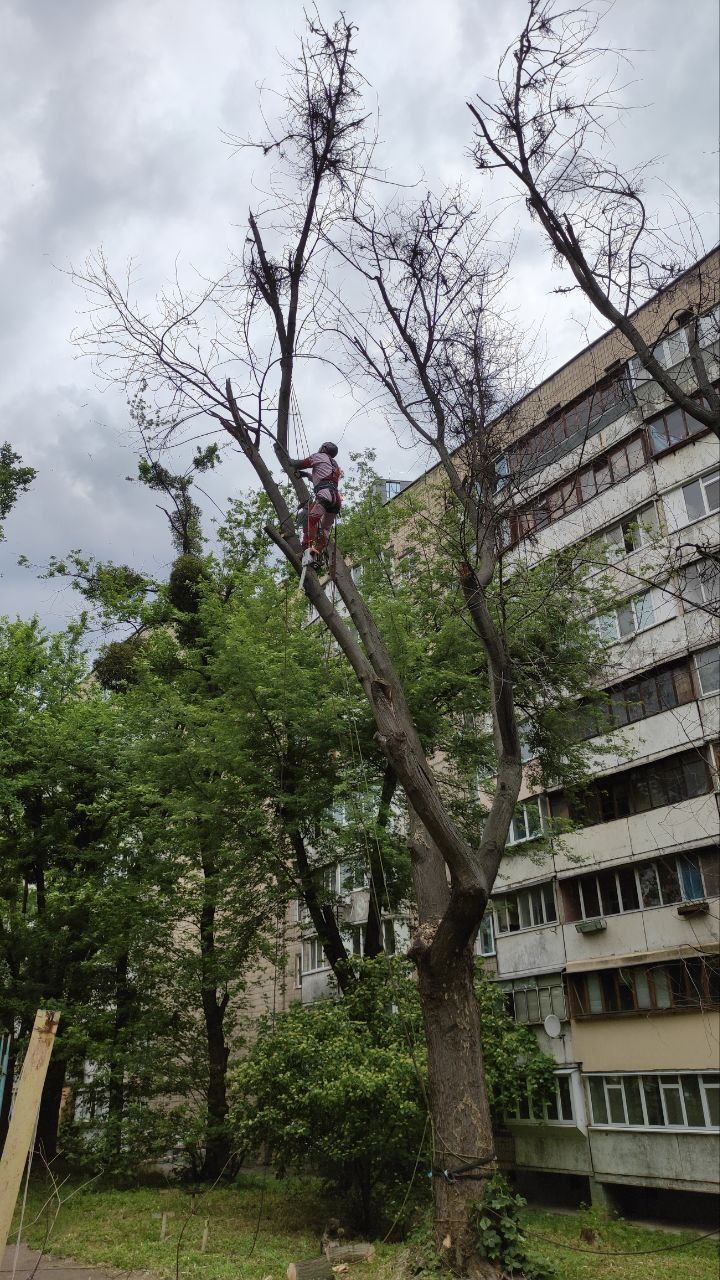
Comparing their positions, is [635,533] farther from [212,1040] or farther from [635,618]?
[212,1040]

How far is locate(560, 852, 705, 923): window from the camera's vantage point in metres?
18.8

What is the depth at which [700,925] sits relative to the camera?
1809cm

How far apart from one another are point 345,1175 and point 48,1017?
419 inches

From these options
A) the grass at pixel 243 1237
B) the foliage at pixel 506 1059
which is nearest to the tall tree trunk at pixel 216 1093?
the grass at pixel 243 1237

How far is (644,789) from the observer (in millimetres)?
20359

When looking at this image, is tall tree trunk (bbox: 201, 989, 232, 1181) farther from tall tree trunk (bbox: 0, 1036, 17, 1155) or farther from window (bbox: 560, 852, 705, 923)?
window (bbox: 560, 852, 705, 923)

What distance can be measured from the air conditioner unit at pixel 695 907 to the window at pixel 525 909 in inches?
164

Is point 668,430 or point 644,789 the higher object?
point 668,430

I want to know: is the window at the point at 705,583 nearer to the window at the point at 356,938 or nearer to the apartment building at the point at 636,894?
the apartment building at the point at 636,894

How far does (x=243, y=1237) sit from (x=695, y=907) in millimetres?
10035

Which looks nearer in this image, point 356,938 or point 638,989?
point 638,989

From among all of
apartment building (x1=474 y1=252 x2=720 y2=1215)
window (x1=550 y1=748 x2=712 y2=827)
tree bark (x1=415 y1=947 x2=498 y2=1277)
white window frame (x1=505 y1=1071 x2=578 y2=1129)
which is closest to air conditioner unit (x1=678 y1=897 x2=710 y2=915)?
apartment building (x1=474 y1=252 x2=720 y2=1215)

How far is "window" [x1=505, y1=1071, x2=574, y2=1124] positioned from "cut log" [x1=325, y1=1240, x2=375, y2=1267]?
31.7ft

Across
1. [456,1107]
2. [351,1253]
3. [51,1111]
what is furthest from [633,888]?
[456,1107]
